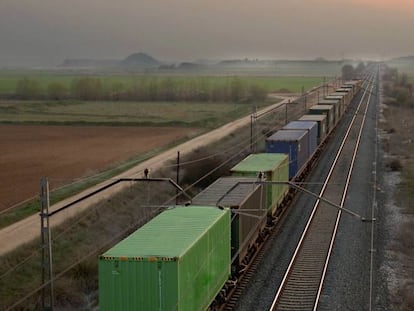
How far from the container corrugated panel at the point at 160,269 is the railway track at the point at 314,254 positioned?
4.77m

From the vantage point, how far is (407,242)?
2723 centimetres

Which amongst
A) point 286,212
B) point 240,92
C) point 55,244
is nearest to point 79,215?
point 55,244

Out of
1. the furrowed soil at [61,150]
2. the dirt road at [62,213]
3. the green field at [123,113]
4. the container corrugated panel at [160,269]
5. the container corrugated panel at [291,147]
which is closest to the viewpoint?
the container corrugated panel at [160,269]

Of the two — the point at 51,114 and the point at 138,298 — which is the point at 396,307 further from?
the point at 51,114

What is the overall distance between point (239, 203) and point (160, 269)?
23.9 feet

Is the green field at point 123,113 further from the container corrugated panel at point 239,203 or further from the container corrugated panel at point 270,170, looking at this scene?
the container corrugated panel at point 239,203

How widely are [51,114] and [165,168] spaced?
2227 inches

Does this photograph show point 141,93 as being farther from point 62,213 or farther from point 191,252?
point 191,252

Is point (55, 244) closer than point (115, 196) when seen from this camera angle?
Yes

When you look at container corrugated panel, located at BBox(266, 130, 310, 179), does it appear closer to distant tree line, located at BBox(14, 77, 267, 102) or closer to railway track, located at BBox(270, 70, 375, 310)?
railway track, located at BBox(270, 70, 375, 310)

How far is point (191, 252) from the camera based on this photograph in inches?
Result: 582

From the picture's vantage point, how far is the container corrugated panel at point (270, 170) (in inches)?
1070

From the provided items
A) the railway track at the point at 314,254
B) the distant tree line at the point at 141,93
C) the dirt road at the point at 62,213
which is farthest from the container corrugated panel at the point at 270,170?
the distant tree line at the point at 141,93

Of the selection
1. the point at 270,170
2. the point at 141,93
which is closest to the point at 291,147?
the point at 270,170
